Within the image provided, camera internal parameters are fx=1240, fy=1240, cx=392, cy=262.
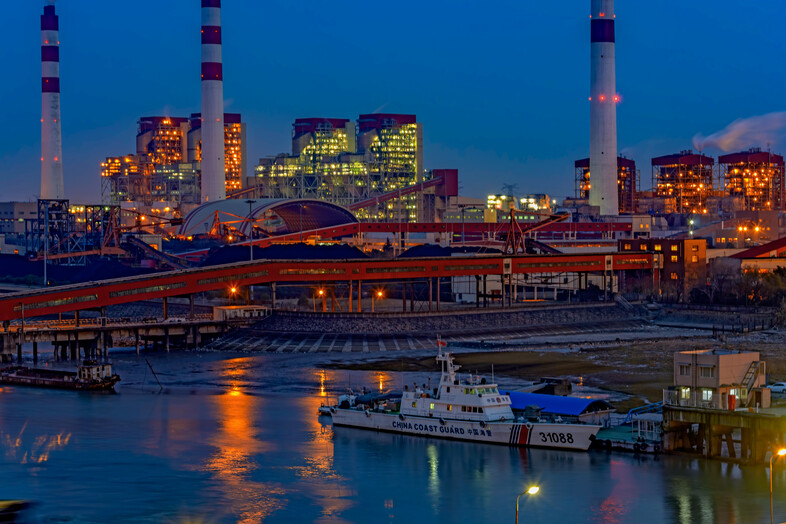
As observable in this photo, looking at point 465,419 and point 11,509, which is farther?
point 465,419

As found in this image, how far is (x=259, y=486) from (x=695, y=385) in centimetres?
1525

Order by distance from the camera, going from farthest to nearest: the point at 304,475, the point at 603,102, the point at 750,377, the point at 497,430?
the point at 603,102, the point at 497,430, the point at 750,377, the point at 304,475

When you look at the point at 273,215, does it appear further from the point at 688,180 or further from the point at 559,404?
the point at 559,404

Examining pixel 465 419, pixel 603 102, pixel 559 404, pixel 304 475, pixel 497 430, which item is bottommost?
pixel 304 475

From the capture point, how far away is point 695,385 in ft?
140

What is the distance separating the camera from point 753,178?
17962 cm

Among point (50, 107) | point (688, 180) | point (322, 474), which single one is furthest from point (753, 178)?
point (322, 474)

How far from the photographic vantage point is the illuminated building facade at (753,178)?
17850 centimetres

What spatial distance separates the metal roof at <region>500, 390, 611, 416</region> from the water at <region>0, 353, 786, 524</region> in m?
2.35

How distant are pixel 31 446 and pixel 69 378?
16.3m

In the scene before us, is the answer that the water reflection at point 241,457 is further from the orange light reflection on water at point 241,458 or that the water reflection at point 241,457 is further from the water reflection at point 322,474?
the water reflection at point 322,474

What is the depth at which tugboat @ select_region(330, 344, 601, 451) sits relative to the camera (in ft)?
146

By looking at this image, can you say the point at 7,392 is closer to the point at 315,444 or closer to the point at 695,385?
the point at 315,444

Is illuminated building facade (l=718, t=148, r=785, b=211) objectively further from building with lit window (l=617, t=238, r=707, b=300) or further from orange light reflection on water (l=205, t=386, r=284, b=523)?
orange light reflection on water (l=205, t=386, r=284, b=523)
